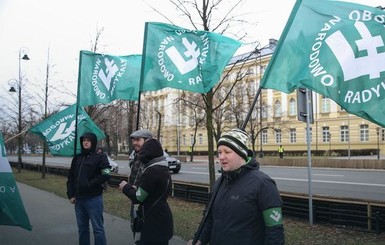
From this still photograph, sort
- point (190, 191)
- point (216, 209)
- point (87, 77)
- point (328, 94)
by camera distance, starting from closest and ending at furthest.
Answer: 1. point (216, 209)
2. point (328, 94)
3. point (87, 77)
4. point (190, 191)

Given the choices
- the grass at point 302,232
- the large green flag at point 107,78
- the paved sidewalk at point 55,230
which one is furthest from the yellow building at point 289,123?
the large green flag at point 107,78

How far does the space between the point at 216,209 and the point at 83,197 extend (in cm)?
309

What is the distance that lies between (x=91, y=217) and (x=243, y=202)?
3341 millimetres

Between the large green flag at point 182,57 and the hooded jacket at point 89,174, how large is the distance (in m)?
1.41

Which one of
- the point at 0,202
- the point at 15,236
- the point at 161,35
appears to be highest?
the point at 161,35

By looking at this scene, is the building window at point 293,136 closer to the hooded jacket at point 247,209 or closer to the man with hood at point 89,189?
the man with hood at point 89,189

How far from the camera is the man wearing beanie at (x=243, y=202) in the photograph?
3.02 metres

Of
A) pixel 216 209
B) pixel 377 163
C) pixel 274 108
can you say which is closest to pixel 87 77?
pixel 216 209

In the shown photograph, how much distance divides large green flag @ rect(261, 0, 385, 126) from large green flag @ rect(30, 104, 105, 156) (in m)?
5.35

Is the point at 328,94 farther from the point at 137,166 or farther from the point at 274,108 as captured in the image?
the point at 274,108

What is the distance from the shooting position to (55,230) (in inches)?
330

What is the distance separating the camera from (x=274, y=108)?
6238 cm

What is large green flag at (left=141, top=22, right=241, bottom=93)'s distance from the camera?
6.68m

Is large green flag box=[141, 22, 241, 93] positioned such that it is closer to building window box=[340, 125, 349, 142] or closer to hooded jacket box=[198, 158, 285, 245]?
hooded jacket box=[198, 158, 285, 245]
